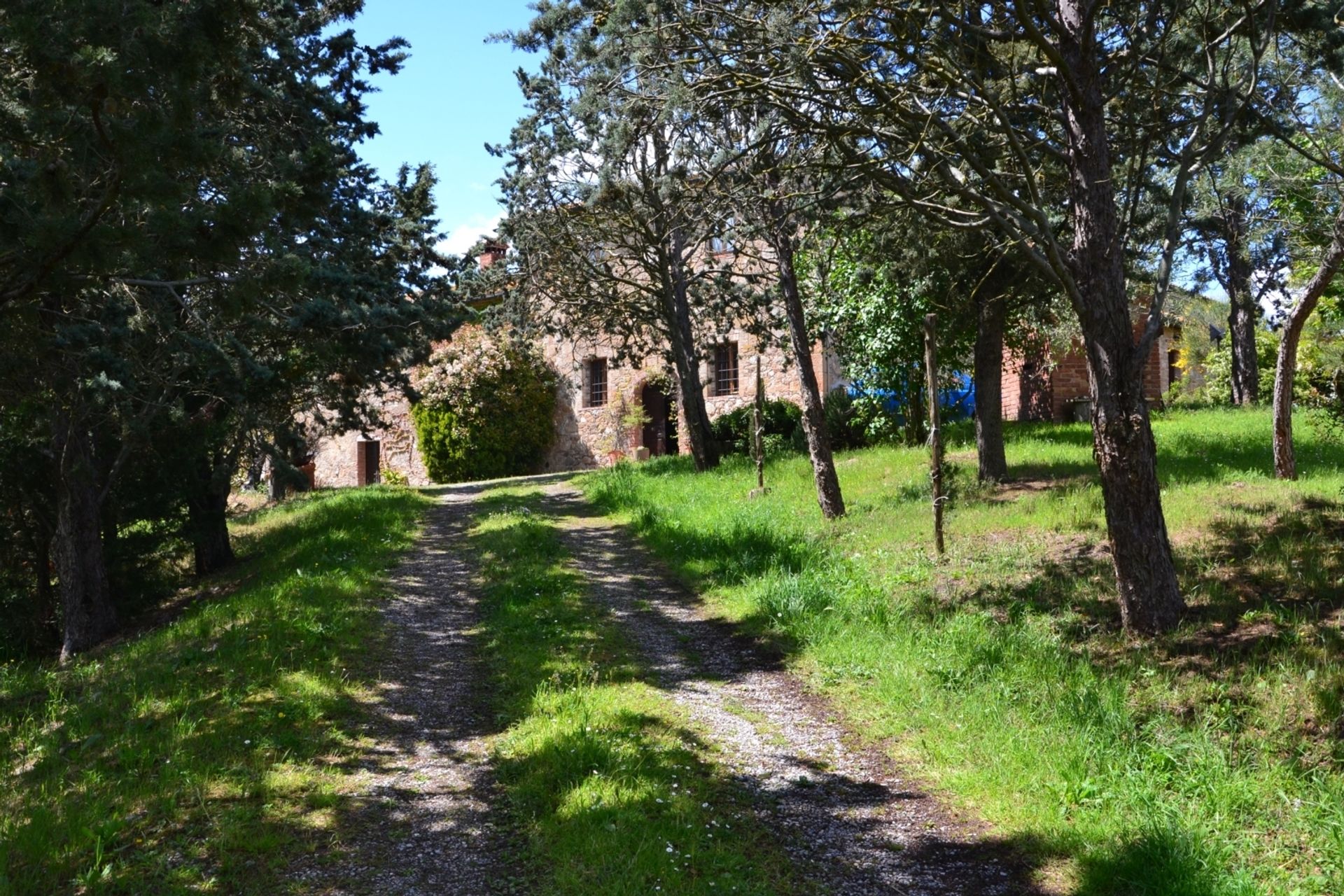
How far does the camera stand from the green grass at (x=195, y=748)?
474 centimetres

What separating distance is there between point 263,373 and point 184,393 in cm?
452

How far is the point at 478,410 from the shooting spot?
2739 cm

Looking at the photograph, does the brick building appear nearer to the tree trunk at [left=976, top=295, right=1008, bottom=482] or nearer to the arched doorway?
the tree trunk at [left=976, top=295, right=1008, bottom=482]

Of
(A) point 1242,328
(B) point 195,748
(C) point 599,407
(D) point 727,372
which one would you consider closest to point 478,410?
(C) point 599,407

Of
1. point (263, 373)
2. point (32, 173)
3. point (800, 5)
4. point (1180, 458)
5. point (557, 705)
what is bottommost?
point (557, 705)

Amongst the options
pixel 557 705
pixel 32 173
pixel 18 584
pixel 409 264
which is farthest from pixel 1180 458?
pixel 18 584

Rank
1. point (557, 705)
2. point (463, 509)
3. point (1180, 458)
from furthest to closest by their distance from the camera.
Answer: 1. point (463, 509)
2. point (1180, 458)
3. point (557, 705)

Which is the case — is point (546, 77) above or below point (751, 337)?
above

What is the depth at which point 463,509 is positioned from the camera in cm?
1730

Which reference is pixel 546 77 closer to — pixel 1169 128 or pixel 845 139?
pixel 845 139

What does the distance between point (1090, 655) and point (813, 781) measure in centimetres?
238

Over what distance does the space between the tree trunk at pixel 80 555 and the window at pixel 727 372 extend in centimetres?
1521

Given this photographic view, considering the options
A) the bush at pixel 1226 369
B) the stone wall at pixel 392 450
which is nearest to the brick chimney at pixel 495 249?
the stone wall at pixel 392 450

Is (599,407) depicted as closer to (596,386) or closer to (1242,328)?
(596,386)
